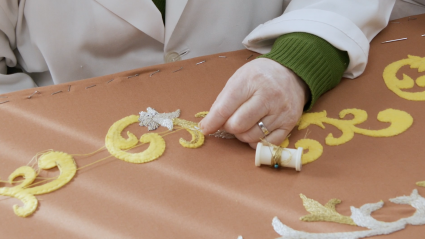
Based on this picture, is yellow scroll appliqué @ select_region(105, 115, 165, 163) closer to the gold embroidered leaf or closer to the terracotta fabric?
the terracotta fabric

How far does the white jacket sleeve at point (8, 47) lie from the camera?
0.68 m

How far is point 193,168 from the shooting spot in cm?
53

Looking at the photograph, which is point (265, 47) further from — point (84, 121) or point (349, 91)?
point (84, 121)

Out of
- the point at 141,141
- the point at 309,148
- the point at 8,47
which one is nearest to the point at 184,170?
the point at 141,141

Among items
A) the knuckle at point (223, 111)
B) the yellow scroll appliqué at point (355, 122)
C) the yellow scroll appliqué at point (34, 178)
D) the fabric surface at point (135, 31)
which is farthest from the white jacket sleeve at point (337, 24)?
the yellow scroll appliqué at point (34, 178)

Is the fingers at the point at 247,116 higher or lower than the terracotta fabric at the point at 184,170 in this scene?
higher

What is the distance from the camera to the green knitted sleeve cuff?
603mm

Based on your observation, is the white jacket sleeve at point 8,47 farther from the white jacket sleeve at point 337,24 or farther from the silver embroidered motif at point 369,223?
the silver embroidered motif at point 369,223

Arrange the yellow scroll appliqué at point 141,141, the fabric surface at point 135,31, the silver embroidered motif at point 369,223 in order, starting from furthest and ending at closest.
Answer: the fabric surface at point 135,31 < the yellow scroll appliqué at point 141,141 < the silver embroidered motif at point 369,223

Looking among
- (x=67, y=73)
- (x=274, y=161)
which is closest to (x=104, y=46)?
(x=67, y=73)

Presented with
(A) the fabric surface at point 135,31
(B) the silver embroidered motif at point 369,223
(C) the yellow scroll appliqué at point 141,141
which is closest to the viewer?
(B) the silver embroidered motif at point 369,223

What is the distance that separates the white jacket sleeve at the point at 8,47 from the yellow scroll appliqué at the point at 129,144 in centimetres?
27

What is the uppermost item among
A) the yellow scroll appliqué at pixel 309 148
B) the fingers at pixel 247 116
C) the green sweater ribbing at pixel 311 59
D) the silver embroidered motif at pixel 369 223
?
the green sweater ribbing at pixel 311 59

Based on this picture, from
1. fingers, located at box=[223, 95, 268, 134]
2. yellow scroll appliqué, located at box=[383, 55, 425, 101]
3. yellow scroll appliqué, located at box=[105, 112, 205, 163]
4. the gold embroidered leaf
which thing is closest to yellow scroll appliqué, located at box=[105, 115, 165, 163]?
yellow scroll appliqué, located at box=[105, 112, 205, 163]
